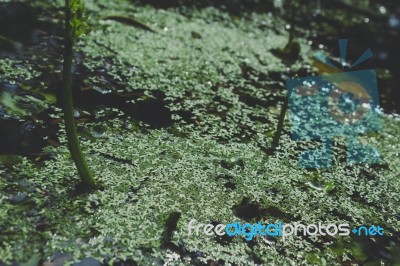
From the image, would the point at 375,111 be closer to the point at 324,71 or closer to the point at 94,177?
the point at 324,71

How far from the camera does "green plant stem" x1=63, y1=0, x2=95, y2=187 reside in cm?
96

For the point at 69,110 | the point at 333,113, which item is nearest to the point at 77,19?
the point at 69,110

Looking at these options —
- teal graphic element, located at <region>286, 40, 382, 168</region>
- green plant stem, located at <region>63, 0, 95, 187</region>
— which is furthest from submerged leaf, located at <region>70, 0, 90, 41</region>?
teal graphic element, located at <region>286, 40, 382, 168</region>

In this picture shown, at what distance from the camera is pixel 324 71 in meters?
2.56

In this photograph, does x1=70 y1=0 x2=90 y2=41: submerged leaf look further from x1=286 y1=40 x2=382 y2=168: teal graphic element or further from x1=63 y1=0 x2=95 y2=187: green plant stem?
x1=286 y1=40 x2=382 y2=168: teal graphic element

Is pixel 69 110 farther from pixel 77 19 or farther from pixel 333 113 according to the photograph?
pixel 333 113

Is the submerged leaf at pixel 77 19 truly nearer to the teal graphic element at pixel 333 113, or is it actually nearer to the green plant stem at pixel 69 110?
the green plant stem at pixel 69 110

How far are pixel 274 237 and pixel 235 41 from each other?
5.99 feet

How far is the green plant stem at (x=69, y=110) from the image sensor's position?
96 cm

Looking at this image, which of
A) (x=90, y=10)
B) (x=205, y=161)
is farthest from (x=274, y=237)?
(x=90, y=10)

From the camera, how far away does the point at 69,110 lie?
1.03 meters

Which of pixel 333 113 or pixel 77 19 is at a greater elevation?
pixel 77 19

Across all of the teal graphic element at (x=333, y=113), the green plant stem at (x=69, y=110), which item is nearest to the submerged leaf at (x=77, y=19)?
the green plant stem at (x=69, y=110)

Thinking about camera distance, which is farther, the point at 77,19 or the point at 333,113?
the point at 333,113
